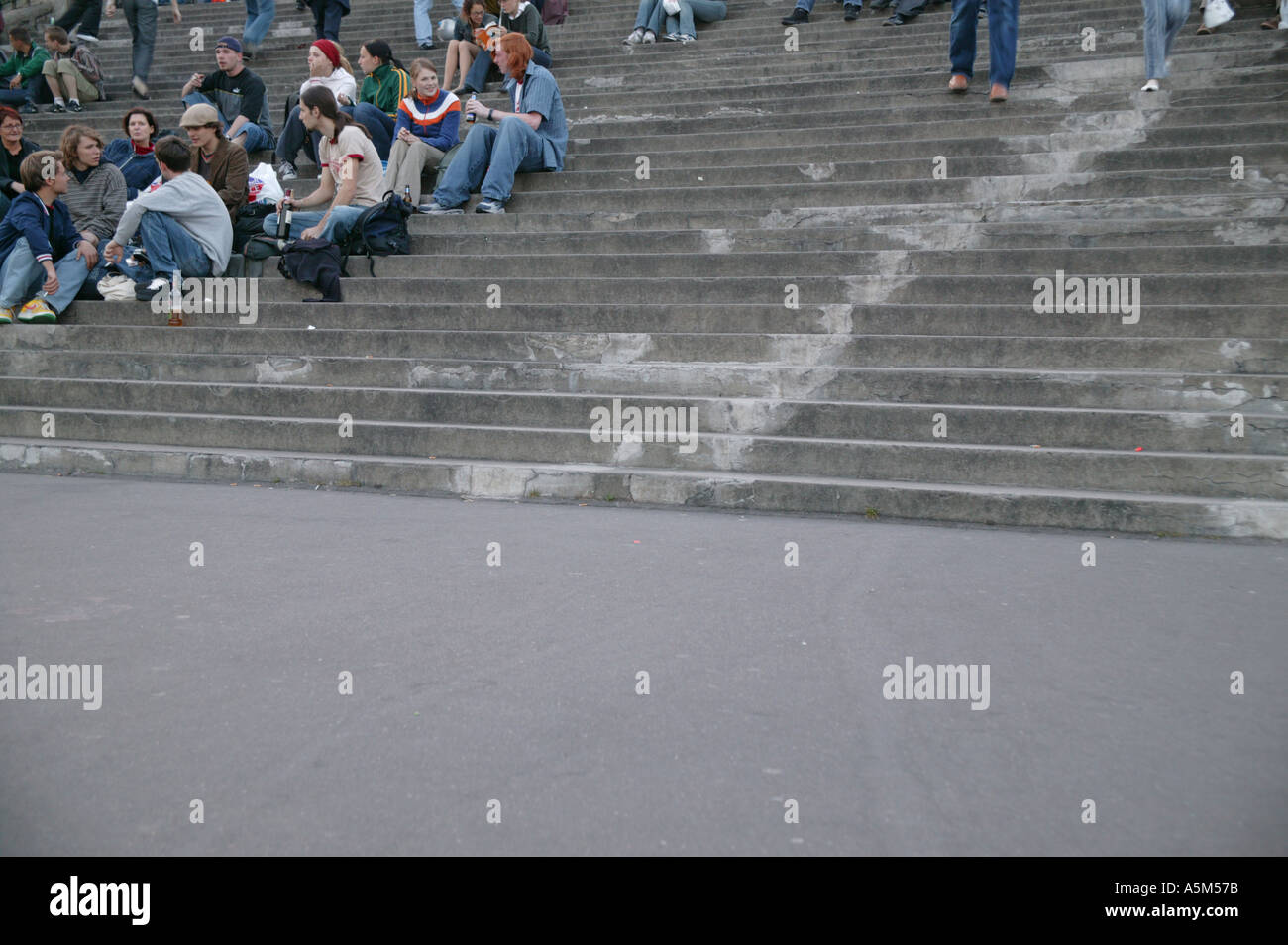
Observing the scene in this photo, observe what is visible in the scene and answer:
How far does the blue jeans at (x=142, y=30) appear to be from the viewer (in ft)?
48.5

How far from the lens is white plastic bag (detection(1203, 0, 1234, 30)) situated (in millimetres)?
10008

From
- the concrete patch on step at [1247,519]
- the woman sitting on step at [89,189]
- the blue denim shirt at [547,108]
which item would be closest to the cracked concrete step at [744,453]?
the concrete patch on step at [1247,519]

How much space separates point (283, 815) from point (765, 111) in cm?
929

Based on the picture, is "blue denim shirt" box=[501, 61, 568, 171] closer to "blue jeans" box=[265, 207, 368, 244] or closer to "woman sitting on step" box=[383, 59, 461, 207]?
"woman sitting on step" box=[383, 59, 461, 207]

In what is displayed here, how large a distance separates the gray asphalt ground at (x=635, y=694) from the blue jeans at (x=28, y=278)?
4201 mm

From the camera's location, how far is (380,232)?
9234 mm

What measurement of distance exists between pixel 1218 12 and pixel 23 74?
48.5ft

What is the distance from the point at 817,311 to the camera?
7.55 m

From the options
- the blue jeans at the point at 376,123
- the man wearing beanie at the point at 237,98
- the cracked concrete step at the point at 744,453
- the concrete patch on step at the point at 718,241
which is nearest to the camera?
the cracked concrete step at the point at 744,453

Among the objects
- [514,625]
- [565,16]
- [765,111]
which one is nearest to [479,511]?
Result: [514,625]

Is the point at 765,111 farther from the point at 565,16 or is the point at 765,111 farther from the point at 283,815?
Result: the point at 283,815

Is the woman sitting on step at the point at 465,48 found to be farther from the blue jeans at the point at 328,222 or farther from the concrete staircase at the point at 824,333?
the blue jeans at the point at 328,222

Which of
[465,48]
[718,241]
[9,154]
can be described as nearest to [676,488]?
[718,241]

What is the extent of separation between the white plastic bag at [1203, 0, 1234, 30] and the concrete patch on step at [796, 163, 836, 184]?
4028 mm
